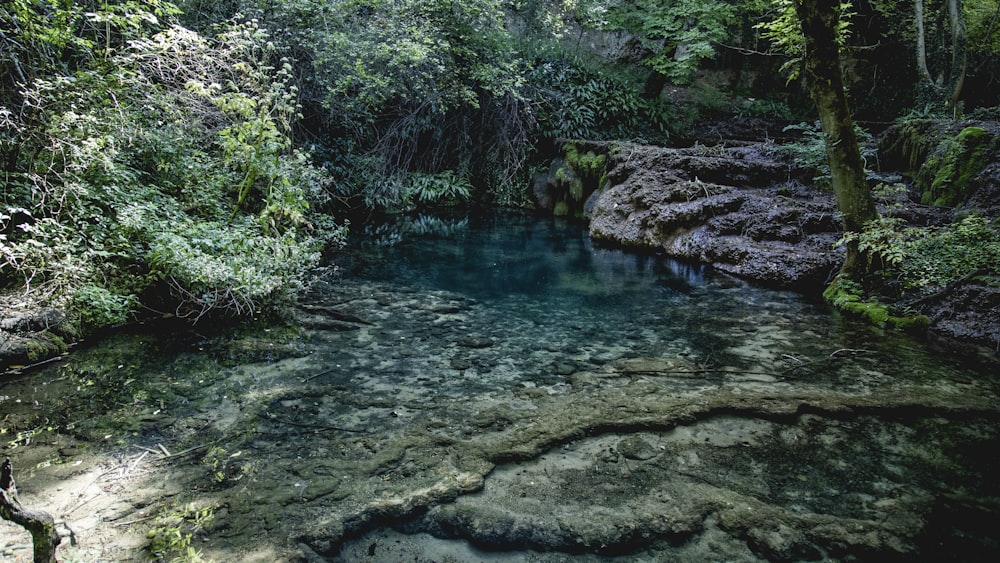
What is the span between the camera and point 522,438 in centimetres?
343

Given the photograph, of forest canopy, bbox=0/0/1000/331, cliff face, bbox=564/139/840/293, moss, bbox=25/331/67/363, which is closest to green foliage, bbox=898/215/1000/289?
cliff face, bbox=564/139/840/293

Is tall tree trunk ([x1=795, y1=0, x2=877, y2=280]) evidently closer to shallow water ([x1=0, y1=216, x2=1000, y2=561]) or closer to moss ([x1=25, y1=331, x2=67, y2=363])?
shallow water ([x1=0, y1=216, x2=1000, y2=561])

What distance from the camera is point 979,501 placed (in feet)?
9.26

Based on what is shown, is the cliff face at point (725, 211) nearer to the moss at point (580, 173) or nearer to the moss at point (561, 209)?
the moss at point (580, 173)

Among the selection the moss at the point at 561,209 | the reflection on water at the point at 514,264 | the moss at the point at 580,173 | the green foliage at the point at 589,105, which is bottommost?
the reflection on water at the point at 514,264

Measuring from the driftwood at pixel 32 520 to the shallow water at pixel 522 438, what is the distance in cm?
48

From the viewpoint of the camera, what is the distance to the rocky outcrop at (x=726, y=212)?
7.46 meters

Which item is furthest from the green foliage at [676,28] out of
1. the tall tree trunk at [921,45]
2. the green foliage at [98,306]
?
the green foliage at [98,306]

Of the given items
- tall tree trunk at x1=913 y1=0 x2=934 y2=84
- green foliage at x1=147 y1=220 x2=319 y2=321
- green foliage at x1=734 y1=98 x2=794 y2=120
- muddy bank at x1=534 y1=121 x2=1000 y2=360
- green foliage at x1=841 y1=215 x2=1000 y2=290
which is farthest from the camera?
green foliage at x1=734 y1=98 x2=794 y2=120

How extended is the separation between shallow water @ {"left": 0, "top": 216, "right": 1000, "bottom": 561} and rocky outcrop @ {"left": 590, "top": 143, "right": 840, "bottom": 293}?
169 centimetres

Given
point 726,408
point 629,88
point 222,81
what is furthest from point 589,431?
point 629,88

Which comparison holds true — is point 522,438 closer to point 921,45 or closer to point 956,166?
point 956,166

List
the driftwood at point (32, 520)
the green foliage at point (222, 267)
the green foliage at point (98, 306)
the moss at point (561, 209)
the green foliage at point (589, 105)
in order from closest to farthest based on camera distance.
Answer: the driftwood at point (32, 520) → the green foliage at point (98, 306) → the green foliage at point (222, 267) → the moss at point (561, 209) → the green foliage at point (589, 105)

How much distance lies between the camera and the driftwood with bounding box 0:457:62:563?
6.30 feet
